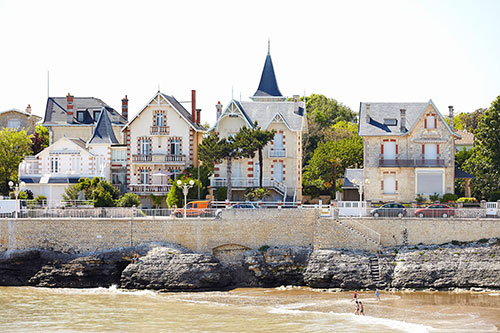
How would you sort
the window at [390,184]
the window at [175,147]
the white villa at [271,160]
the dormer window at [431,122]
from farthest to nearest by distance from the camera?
1. the window at [175,147]
2. the white villa at [271,160]
3. the dormer window at [431,122]
4. the window at [390,184]

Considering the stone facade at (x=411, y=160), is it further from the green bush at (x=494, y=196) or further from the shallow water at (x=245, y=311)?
the shallow water at (x=245, y=311)

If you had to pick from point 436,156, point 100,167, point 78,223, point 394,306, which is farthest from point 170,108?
point 394,306

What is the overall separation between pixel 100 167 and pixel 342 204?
21181 mm

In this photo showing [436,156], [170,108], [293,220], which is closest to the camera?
[293,220]

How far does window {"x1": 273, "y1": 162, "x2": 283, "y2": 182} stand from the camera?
5806 cm

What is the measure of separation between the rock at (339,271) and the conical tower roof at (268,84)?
28.9 meters

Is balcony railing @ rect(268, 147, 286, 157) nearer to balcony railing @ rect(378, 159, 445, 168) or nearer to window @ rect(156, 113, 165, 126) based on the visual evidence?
balcony railing @ rect(378, 159, 445, 168)

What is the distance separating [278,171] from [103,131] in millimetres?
14415

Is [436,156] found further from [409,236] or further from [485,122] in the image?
[409,236]

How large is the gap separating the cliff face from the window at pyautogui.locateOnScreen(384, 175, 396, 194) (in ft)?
35.3

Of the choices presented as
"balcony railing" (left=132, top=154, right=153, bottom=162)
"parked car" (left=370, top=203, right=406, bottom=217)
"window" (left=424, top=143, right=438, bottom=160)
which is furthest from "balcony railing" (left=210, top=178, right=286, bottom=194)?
"parked car" (left=370, top=203, right=406, bottom=217)

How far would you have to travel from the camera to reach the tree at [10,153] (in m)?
62.9

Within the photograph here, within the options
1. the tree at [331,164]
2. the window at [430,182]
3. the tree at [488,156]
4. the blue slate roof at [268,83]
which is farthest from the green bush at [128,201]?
the tree at [488,156]

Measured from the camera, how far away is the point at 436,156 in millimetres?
55250
